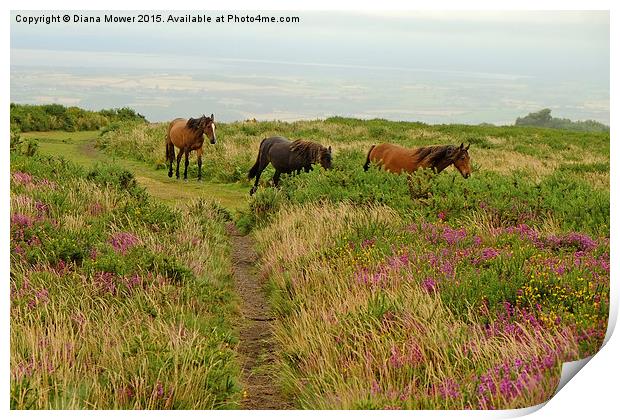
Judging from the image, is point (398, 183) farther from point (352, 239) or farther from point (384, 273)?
point (384, 273)

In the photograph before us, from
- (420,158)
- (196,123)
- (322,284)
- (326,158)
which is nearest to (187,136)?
(196,123)

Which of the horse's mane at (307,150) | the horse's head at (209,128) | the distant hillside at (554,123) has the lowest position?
the horse's mane at (307,150)

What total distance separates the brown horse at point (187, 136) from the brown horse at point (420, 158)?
3.34 meters

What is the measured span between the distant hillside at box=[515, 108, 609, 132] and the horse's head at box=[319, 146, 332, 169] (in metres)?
5.20

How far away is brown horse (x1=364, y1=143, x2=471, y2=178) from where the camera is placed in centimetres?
1227

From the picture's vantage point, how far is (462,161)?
484 inches

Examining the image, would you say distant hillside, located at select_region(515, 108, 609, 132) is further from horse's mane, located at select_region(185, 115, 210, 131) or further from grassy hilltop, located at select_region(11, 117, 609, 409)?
horse's mane, located at select_region(185, 115, 210, 131)

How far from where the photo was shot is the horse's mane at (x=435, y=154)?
12.4 m

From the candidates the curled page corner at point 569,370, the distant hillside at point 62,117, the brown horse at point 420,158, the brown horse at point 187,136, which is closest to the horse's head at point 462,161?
the brown horse at point 420,158

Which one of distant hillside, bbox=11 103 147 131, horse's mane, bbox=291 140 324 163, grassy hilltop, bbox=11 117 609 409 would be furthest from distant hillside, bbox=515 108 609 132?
horse's mane, bbox=291 140 324 163

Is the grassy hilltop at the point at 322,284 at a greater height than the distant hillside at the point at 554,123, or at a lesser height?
lesser

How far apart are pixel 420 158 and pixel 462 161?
0.90 meters

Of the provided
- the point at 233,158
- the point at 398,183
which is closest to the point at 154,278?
the point at 398,183

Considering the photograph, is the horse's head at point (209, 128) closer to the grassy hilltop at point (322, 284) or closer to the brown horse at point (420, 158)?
the grassy hilltop at point (322, 284)
